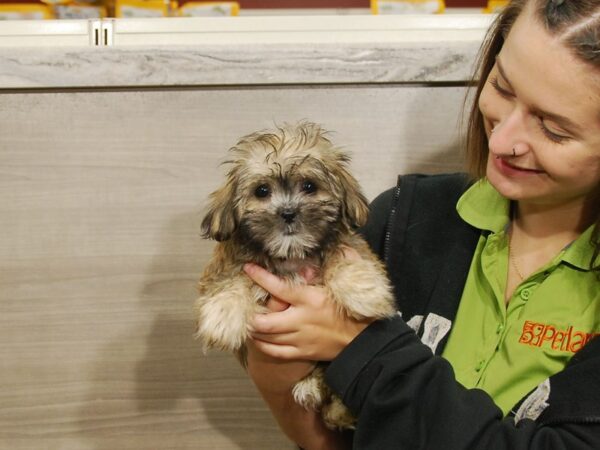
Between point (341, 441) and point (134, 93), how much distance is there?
92cm

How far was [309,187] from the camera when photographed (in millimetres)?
1216

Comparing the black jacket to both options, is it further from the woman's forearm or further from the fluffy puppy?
the woman's forearm

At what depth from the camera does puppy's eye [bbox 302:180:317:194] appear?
47.6 inches

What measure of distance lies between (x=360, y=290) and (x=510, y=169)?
34 cm

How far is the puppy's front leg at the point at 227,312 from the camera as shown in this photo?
47.5 inches

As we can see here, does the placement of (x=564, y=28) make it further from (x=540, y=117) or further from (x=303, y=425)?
(x=303, y=425)

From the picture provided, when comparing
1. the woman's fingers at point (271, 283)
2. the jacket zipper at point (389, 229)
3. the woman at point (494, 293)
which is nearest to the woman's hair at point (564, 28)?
the woman at point (494, 293)

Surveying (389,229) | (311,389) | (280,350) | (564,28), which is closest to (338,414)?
(311,389)

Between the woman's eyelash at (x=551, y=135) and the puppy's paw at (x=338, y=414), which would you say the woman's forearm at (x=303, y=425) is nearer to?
the puppy's paw at (x=338, y=414)

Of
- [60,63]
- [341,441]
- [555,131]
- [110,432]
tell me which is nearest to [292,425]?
[341,441]

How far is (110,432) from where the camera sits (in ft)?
5.87

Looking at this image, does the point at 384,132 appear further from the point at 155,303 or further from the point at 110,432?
the point at 110,432

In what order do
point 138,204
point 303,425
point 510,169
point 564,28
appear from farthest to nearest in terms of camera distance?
point 138,204, point 303,425, point 510,169, point 564,28

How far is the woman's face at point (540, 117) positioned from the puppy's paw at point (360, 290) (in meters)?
0.28
